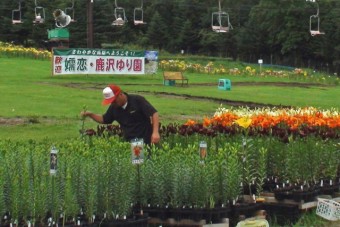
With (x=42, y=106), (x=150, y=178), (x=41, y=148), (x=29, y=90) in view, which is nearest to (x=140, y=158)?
(x=150, y=178)

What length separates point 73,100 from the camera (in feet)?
76.4

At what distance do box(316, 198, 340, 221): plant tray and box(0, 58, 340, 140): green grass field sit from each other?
7.53m

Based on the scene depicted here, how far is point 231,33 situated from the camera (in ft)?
287

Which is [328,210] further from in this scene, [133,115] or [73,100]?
[73,100]

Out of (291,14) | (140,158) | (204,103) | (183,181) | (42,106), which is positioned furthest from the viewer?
(291,14)

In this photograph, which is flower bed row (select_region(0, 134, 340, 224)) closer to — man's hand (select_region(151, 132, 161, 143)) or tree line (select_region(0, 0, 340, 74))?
man's hand (select_region(151, 132, 161, 143))

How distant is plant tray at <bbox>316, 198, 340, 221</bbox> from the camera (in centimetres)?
848

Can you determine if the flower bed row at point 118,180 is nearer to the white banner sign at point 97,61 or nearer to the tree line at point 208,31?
Result: the white banner sign at point 97,61

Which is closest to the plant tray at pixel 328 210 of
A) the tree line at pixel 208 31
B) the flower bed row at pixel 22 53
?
the flower bed row at pixel 22 53

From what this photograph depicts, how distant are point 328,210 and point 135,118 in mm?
2680

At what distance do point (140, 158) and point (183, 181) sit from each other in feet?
2.33

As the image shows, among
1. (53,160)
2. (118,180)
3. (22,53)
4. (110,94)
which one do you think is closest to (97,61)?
(22,53)

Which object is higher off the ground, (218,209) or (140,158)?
(140,158)

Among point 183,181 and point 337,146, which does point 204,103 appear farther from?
point 183,181
